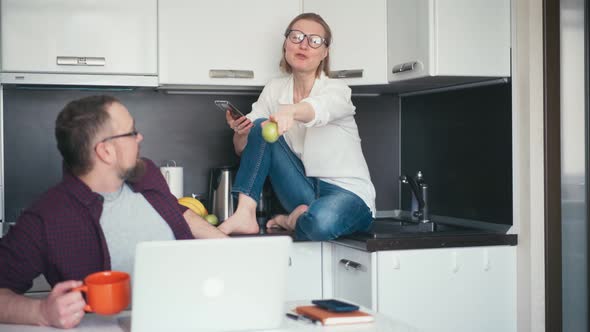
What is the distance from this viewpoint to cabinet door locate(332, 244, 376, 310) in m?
2.87

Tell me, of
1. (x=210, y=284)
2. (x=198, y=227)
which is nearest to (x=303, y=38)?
(x=198, y=227)

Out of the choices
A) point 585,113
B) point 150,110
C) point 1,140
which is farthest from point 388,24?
point 1,140

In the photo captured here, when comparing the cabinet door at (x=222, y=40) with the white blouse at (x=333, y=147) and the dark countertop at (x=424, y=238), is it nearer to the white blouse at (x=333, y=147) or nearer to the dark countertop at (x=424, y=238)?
the white blouse at (x=333, y=147)

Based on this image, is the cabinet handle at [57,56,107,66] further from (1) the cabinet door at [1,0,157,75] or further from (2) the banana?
(2) the banana

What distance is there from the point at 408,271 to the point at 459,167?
2.22 ft

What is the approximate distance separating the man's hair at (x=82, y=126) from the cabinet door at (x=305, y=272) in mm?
1446

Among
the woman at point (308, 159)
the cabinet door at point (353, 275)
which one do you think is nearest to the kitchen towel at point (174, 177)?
the woman at point (308, 159)

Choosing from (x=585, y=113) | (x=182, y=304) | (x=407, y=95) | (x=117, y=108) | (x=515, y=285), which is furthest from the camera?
(x=407, y=95)

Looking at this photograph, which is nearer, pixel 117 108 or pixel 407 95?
pixel 117 108

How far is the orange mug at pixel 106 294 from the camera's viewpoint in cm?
139

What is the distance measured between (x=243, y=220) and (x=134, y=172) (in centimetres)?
128

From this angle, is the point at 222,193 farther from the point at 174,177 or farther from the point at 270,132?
the point at 270,132

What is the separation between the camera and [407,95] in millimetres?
3811

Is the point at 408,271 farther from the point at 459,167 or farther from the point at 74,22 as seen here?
the point at 74,22
